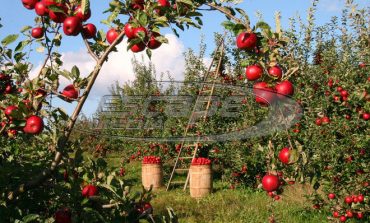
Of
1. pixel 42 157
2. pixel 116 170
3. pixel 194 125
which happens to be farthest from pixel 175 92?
pixel 116 170

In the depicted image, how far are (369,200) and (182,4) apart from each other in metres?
4.10

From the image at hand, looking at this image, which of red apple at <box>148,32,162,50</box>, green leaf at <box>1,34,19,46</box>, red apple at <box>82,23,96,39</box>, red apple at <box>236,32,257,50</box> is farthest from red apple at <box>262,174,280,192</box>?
green leaf at <box>1,34,19,46</box>

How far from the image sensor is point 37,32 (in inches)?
87.3

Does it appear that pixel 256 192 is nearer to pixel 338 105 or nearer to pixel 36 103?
pixel 338 105

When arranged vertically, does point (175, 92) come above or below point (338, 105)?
above

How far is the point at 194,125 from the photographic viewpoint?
34.2ft

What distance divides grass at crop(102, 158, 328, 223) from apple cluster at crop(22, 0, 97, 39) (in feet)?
11.7

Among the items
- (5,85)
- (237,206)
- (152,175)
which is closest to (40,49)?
(5,85)

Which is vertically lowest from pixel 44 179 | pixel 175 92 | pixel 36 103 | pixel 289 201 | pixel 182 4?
pixel 289 201

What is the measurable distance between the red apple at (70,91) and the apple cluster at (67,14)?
0.23 metres

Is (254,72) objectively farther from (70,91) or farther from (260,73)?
(70,91)

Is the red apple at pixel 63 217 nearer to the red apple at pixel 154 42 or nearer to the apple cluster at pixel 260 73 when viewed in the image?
the red apple at pixel 154 42

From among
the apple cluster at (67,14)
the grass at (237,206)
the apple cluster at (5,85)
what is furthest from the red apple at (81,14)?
the grass at (237,206)

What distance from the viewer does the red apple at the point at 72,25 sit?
1893mm
